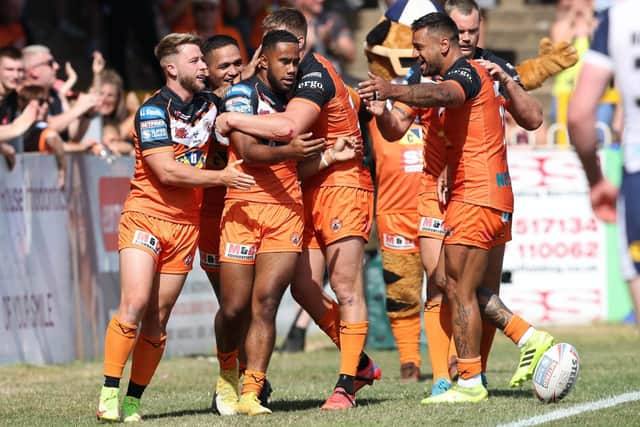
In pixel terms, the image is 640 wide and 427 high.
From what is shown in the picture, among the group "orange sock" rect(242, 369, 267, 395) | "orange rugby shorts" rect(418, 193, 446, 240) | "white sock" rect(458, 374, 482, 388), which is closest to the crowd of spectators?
"orange rugby shorts" rect(418, 193, 446, 240)

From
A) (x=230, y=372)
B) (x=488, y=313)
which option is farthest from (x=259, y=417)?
(x=488, y=313)

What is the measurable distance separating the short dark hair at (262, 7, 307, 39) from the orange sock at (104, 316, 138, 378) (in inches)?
82.5

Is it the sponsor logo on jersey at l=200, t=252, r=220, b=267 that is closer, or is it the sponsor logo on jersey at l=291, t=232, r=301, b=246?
the sponsor logo on jersey at l=291, t=232, r=301, b=246

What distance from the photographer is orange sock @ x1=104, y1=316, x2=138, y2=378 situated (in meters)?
8.83

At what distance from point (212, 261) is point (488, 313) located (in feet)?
5.91

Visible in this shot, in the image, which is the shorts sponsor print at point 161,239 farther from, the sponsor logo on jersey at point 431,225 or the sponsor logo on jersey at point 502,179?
the sponsor logo on jersey at point 502,179

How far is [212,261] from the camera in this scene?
376 inches

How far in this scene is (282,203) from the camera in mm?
8930

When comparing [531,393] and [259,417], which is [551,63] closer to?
[531,393]

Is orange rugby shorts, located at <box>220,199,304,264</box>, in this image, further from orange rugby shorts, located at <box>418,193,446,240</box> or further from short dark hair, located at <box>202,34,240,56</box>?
orange rugby shorts, located at <box>418,193,446,240</box>

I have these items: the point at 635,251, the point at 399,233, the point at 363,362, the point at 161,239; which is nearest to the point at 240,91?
the point at 161,239

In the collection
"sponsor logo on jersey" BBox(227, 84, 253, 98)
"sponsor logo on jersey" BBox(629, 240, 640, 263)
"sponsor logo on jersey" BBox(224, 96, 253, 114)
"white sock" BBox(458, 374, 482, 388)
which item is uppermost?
"sponsor logo on jersey" BBox(227, 84, 253, 98)

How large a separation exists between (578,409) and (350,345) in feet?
4.74

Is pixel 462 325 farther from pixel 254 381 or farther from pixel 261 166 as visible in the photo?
pixel 261 166
